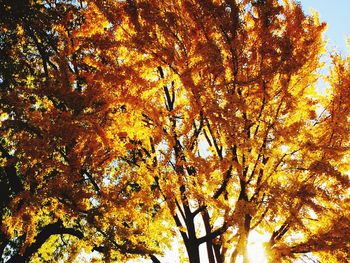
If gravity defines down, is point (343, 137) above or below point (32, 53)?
below

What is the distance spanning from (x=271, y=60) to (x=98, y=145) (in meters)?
3.77

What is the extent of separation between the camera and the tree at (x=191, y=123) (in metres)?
6.41

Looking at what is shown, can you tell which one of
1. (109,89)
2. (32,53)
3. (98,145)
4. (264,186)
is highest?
(32,53)

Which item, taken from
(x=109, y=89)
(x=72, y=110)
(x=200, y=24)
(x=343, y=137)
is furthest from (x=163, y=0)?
(x=343, y=137)

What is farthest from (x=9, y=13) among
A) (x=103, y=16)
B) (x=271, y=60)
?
(x=271, y=60)

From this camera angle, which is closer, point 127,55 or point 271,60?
point 271,60

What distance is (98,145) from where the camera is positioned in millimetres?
6895

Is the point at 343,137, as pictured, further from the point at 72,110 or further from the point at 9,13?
the point at 9,13

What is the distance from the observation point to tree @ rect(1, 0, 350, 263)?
641 cm

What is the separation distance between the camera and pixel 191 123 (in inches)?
288

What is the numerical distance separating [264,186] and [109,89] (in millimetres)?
3585

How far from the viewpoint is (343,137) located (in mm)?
7500

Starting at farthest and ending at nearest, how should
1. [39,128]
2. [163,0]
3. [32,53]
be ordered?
[32,53] → [163,0] → [39,128]

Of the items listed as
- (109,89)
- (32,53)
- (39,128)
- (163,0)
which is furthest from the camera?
(32,53)
